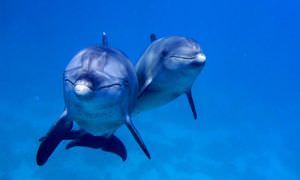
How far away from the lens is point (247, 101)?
4866cm

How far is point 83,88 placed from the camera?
3.94 meters

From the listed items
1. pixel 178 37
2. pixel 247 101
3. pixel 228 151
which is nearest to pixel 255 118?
pixel 247 101

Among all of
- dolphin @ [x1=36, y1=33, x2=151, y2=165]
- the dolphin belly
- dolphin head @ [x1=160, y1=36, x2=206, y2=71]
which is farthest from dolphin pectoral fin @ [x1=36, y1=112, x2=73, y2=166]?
dolphin head @ [x1=160, y1=36, x2=206, y2=71]

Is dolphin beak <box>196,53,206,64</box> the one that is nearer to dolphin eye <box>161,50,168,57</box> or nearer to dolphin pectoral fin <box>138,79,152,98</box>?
dolphin eye <box>161,50,168,57</box>

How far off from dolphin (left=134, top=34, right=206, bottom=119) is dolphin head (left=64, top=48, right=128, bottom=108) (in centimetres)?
140

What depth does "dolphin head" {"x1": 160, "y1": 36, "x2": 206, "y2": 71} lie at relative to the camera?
5629 mm

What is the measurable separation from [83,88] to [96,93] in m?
0.19

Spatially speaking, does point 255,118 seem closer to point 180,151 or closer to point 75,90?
point 180,151

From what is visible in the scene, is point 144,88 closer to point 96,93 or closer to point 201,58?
point 201,58

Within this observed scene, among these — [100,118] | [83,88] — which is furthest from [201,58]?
[83,88]

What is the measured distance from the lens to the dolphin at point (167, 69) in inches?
227

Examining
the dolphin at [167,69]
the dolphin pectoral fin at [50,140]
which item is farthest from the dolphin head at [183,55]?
the dolphin pectoral fin at [50,140]

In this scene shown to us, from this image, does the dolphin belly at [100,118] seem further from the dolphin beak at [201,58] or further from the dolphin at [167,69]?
the dolphin beak at [201,58]

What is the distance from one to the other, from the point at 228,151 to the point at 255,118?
13.9m
